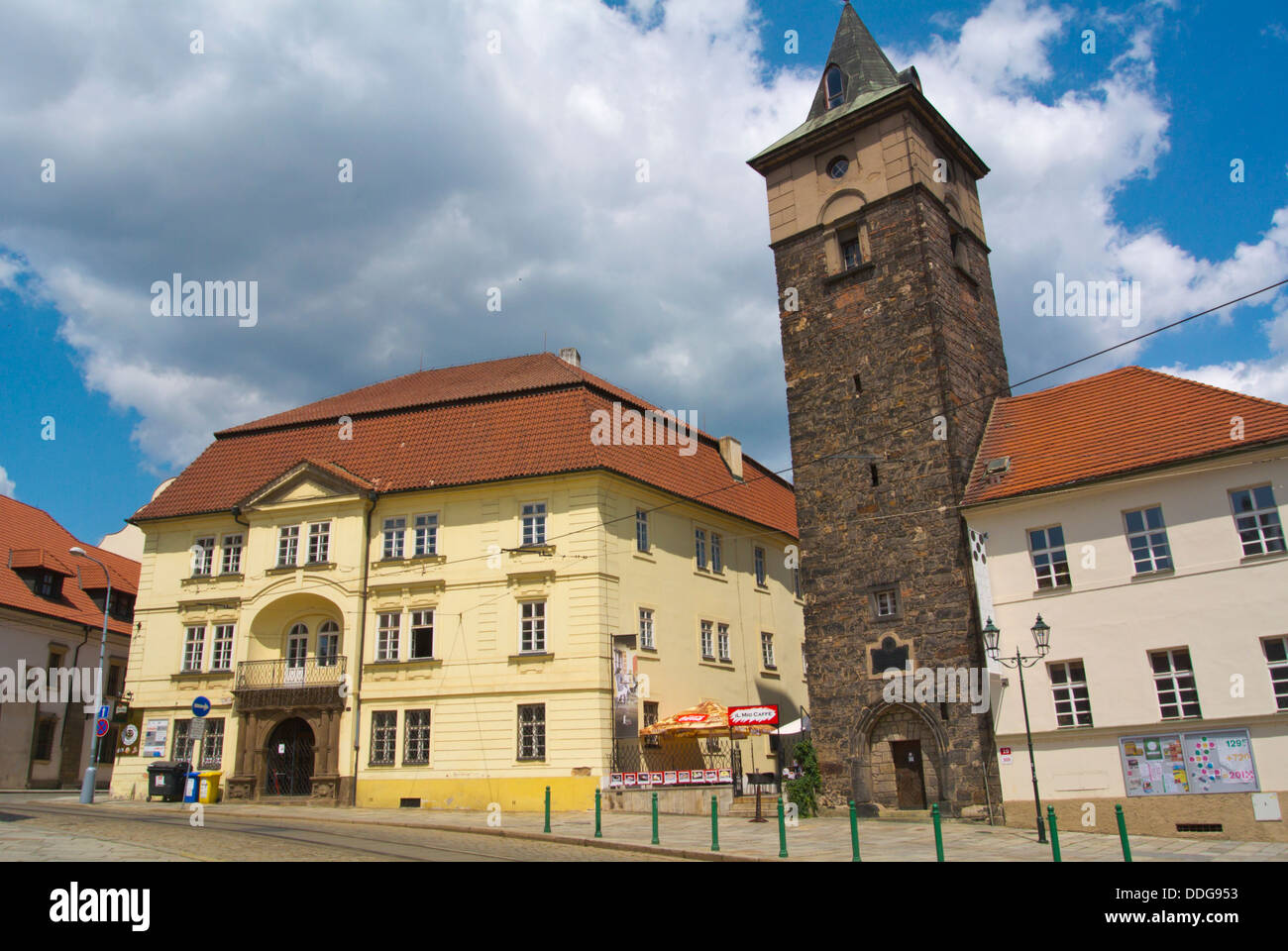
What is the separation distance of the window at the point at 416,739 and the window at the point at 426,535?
5.06 metres

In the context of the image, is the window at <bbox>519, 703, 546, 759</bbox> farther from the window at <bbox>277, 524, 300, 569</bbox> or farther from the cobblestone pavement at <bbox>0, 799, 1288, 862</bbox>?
the window at <bbox>277, 524, 300, 569</bbox>

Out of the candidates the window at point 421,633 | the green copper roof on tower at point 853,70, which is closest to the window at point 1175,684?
the green copper roof on tower at point 853,70

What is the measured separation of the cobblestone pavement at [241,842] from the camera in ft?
46.3

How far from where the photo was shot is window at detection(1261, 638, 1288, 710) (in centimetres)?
1927

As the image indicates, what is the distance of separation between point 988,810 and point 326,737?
19336mm

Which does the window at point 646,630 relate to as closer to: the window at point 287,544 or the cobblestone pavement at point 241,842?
the cobblestone pavement at point 241,842

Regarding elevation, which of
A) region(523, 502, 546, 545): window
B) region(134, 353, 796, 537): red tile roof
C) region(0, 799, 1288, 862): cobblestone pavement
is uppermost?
region(134, 353, 796, 537): red tile roof

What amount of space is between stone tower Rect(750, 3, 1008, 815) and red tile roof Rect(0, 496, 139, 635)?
105 ft

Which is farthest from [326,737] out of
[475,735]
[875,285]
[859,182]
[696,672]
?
[859,182]

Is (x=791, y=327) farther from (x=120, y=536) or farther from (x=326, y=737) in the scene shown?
(x=120, y=536)

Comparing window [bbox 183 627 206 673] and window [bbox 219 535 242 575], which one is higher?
window [bbox 219 535 242 575]

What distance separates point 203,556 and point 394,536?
7817 millimetres

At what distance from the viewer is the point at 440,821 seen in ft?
76.5

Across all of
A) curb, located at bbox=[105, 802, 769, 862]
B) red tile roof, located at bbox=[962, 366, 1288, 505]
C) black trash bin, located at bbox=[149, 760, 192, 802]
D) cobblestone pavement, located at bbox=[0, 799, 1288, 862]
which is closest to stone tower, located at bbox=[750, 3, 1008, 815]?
red tile roof, located at bbox=[962, 366, 1288, 505]
